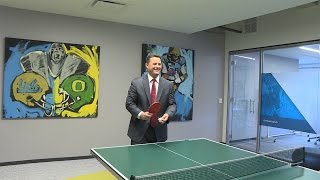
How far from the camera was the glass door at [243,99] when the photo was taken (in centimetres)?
568

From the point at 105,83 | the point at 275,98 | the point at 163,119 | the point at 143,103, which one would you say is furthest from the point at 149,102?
the point at 275,98

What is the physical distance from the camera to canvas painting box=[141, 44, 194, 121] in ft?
17.7

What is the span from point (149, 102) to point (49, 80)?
2.34m

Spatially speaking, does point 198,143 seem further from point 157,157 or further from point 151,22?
point 151,22

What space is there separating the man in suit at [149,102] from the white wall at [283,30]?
3.05 m

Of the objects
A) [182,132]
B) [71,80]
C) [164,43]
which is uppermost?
[164,43]

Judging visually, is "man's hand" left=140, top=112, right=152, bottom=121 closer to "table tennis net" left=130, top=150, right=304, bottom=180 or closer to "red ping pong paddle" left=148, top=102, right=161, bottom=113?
"red ping pong paddle" left=148, top=102, right=161, bottom=113

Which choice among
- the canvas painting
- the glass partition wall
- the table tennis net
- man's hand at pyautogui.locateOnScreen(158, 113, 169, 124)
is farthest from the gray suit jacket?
the glass partition wall

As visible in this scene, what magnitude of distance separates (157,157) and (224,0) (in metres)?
2.39

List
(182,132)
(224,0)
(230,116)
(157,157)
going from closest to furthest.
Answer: (157,157), (224,0), (182,132), (230,116)

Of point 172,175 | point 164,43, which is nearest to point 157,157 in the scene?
point 172,175

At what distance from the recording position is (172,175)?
165 centimetres

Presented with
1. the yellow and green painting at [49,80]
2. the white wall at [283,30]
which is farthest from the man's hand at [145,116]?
the white wall at [283,30]

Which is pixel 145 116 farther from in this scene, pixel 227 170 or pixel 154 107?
pixel 227 170
